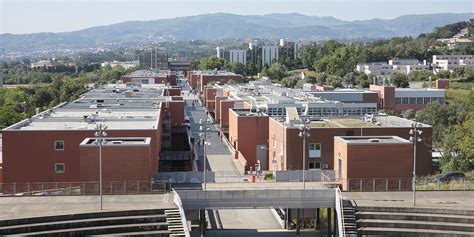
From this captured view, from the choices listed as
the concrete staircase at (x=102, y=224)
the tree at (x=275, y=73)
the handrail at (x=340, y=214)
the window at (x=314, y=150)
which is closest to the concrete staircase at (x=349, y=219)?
the handrail at (x=340, y=214)

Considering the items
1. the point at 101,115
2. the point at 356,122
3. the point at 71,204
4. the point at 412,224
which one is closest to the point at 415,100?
the point at 356,122

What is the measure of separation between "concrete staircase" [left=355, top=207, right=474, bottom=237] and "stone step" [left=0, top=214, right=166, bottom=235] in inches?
320

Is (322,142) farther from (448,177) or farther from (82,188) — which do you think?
(82,188)

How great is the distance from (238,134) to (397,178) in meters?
22.2

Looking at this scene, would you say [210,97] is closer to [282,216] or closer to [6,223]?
[282,216]

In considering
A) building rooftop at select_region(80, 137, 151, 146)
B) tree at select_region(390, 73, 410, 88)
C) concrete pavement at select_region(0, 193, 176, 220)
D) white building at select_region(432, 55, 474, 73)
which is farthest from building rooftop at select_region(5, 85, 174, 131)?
white building at select_region(432, 55, 474, 73)

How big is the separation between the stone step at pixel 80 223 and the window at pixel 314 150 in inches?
744

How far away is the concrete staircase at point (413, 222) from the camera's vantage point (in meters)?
28.1

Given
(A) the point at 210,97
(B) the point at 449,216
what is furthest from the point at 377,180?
(A) the point at 210,97

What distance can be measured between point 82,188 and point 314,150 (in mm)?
18303

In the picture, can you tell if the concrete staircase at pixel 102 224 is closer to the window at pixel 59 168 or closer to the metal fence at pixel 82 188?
the metal fence at pixel 82 188

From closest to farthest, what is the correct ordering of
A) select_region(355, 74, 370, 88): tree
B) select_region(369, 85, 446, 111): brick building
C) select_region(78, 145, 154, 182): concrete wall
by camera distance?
1. select_region(78, 145, 154, 182): concrete wall
2. select_region(369, 85, 446, 111): brick building
3. select_region(355, 74, 370, 88): tree

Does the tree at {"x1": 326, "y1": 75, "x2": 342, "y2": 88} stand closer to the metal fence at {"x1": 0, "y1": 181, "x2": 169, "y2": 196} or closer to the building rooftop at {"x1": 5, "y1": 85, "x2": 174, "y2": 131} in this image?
the building rooftop at {"x1": 5, "y1": 85, "x2": 174, "y2": 131}

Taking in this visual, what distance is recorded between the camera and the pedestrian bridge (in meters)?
30.7
